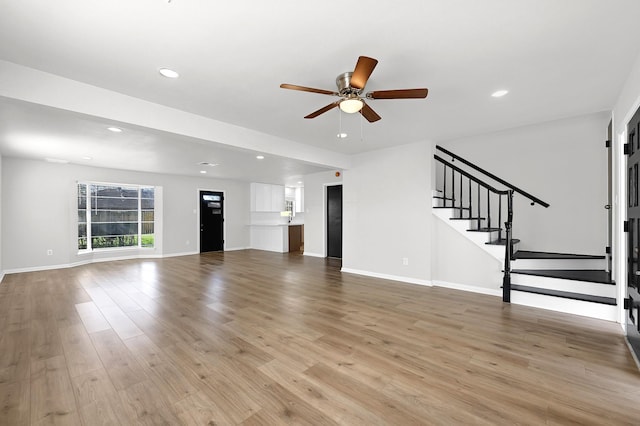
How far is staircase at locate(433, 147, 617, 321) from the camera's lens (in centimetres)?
335

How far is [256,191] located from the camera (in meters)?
10.4

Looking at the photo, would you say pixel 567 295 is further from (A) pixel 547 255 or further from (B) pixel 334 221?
(B) pixel 334 221

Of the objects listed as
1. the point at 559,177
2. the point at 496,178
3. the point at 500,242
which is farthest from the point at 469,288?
the point at 559,177

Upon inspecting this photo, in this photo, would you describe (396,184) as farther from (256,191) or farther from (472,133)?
(256,191)

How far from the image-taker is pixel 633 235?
2482mm

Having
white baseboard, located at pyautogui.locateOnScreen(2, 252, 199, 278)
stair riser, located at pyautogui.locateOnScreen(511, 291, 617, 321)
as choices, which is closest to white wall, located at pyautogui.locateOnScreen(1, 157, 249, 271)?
white baseboard, located at pyautogui.locateOnScreen(2, 252, 199, 278)

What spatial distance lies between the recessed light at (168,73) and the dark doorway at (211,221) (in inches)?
280

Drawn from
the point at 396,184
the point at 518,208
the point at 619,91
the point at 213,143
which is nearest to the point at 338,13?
the point at 213,143

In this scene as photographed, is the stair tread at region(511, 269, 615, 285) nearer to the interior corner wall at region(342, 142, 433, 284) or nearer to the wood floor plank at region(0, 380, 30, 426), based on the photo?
the interior corner wall at region(342, 142, 433, 284)

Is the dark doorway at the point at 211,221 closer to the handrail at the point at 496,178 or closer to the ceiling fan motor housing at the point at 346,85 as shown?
the handrail at the point at 496,178

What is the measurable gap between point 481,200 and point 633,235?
271cm

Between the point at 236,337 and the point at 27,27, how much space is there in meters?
2.92

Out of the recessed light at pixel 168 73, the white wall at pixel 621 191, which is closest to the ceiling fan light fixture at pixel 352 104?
the recessed light at pixel 168 73

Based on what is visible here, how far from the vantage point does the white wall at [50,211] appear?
592 centimetres
